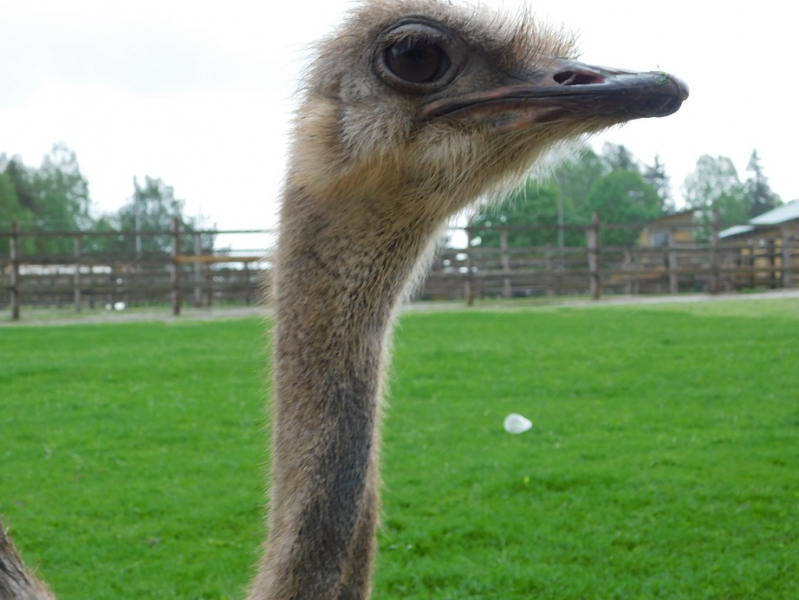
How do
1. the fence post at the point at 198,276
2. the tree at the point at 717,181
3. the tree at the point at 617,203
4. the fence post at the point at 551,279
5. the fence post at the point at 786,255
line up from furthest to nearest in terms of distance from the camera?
the fence post at the point at 551,279 → the tree at the point at 617,203 → the fence post at the point at 198,276 → the tree at the point at 717,181 → the fence post at the point at 786,255

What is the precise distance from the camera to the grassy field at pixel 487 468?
10.5 ft

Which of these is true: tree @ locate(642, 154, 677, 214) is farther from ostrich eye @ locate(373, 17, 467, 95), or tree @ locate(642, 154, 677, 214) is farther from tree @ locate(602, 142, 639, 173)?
ostrich eye @ locate(373, 17, 467, 95)

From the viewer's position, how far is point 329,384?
164 cm

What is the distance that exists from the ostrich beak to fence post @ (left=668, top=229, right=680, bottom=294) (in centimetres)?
958

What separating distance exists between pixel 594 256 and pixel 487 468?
11103 millimetres

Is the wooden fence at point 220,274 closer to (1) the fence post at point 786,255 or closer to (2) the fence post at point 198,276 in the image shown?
(2) the fence post at point 198,276

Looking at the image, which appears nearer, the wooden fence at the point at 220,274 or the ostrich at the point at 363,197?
the ostrich at the point at 363,197

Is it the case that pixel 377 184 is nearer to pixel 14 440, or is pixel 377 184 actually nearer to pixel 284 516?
pixel 284 516

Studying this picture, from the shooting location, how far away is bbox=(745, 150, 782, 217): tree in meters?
1.98

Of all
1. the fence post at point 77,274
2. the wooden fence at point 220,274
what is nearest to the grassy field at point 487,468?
the wooden fence at point 220,274

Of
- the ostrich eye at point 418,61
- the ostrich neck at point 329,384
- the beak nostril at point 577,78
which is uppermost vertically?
the ostrich eye at point 418,61

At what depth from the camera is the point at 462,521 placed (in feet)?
12.3

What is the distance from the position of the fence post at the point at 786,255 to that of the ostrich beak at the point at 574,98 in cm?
79

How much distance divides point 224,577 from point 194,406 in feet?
9.77
